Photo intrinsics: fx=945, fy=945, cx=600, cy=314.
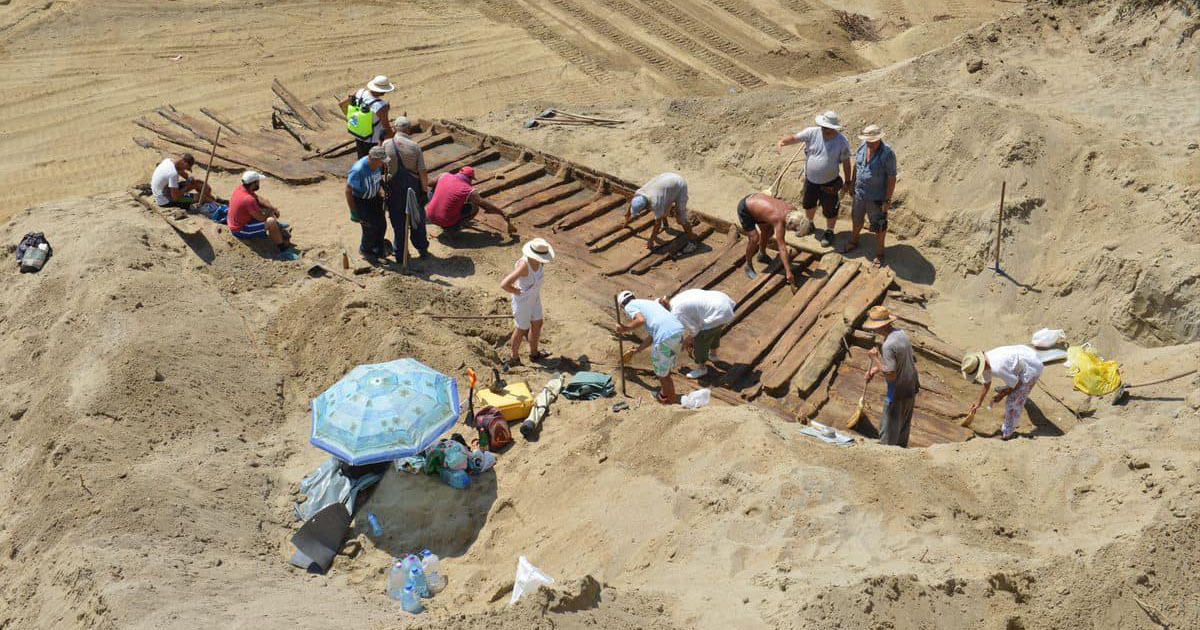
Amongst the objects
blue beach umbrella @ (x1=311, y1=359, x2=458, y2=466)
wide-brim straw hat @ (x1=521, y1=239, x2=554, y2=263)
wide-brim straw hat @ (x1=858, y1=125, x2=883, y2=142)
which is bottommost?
blue beach umbrella @ (x1=311, y1=359, x2=458, y2=466)

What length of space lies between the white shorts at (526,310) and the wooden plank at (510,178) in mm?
3863

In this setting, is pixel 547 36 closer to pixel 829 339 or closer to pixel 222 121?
pixel 222 121

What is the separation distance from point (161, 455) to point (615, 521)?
3954 millimetres

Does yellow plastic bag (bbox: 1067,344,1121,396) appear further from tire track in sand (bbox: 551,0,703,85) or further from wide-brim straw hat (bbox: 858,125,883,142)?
tire track in sand (bbox: 551,0,703,85)

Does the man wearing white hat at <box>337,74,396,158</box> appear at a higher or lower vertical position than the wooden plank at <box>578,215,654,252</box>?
higher

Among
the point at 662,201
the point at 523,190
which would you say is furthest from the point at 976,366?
the point at 523,190

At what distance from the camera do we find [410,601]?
6637 mm

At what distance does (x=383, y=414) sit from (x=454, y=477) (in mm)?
844

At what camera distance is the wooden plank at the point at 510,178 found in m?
13.0

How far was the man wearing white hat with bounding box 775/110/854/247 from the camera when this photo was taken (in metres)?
11.4

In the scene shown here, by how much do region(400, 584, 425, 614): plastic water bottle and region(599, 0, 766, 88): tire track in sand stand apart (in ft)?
47.6

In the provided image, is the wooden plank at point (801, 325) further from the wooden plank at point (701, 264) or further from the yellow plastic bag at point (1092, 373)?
the yellow plastic bag at point (1092, 373)

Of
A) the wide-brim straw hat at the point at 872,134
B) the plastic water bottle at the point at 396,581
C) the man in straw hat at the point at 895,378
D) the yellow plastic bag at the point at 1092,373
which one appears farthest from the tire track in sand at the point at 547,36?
the plastic water bottle at the point at 396,581

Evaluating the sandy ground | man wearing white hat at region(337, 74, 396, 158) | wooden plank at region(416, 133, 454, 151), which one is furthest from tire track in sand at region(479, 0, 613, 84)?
man wearing white hat at region(337, 74, 396, 158)
